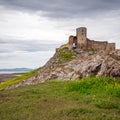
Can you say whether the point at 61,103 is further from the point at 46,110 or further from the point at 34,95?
the point at 34,95

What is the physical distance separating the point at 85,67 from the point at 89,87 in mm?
21966

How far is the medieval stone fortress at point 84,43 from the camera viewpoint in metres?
77.1

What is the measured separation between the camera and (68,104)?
21.5 metres

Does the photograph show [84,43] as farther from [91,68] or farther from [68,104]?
[68,104]

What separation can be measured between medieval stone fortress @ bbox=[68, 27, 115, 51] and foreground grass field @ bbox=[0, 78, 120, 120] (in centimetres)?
4852

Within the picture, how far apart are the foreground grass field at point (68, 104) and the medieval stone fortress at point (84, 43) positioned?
48516 millimetres

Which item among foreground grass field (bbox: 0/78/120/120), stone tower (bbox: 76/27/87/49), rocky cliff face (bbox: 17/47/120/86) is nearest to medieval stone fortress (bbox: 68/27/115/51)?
stone tower (bbox: 76/27/87/49)

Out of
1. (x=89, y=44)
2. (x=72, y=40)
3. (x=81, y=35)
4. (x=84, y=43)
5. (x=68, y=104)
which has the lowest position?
(x=68, y=104)

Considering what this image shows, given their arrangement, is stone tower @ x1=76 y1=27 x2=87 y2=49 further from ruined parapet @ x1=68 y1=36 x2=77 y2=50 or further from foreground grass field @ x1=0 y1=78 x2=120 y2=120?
foreground grass field @ x1=0 y1=78 x2=120 y2=120

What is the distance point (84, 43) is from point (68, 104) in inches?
2273

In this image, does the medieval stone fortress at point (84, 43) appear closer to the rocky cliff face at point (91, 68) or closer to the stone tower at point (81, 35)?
the stone tower at point (81, 35)

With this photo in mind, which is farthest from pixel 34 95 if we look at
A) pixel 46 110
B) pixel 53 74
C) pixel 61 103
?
pixel 53 74

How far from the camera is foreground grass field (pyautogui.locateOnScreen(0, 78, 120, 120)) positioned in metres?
18.3

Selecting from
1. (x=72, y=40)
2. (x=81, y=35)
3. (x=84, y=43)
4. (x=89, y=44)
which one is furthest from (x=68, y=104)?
(x=89, y=44)
